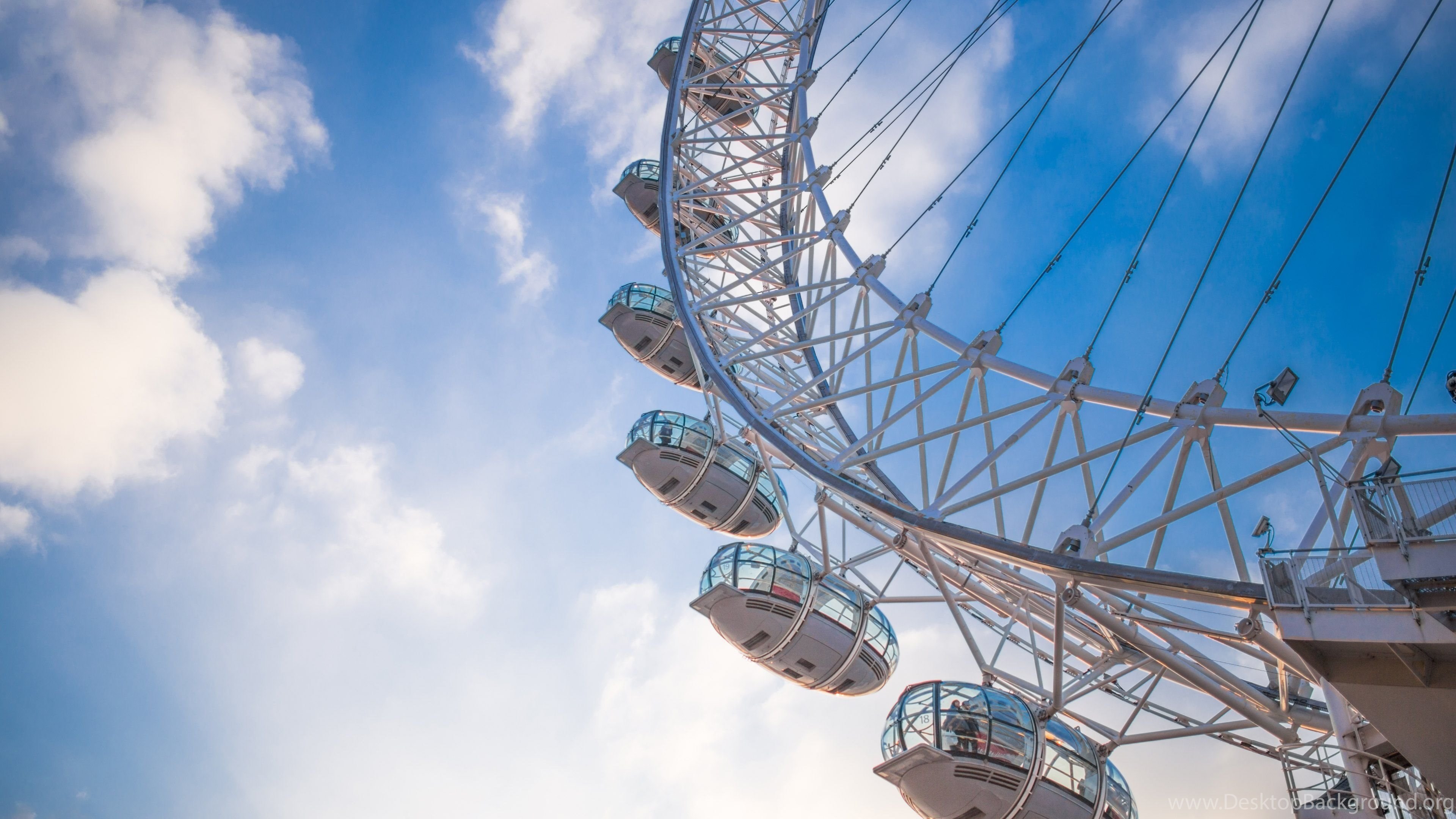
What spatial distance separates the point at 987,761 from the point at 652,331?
16581 mm

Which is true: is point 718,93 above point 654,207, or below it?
above

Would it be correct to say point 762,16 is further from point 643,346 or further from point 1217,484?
point 1217,484

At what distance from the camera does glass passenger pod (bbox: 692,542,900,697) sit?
2027 centimetres

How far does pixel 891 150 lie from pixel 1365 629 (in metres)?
17.4

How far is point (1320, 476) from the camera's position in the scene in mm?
12617

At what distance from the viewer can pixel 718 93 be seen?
30125 millimetres

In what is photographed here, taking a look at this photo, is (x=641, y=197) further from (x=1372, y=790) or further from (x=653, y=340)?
(x=1372, y=790)

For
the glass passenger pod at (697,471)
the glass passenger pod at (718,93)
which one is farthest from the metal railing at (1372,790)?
the glass passenger pod at (718,93)

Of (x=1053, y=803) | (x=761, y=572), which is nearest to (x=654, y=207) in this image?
(x=761, y=572)

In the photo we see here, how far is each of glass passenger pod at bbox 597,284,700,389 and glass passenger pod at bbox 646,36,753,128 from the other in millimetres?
5399

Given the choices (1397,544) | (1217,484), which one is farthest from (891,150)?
(1397,544)

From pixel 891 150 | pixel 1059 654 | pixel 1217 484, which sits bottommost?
pixel 1059 654

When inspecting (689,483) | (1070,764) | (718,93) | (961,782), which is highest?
(718,93)

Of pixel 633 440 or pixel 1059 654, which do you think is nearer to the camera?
pixel 1059 654
